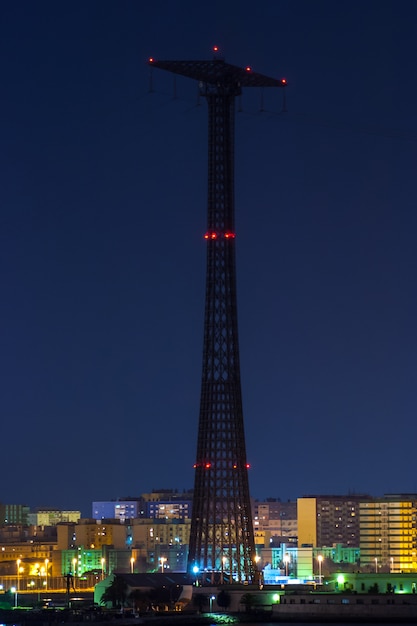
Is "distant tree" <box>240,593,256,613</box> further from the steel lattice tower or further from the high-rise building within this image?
the high-rise building

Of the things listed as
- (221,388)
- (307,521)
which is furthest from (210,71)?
(307,521)

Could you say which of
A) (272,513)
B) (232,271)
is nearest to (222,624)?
(232,271)

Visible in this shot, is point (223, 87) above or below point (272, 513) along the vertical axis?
above

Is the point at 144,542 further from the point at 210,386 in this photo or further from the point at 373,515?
the point at 210,386

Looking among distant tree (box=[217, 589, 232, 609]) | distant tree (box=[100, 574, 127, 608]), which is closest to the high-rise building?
distant tree (box=[100, 574, 127, 608])

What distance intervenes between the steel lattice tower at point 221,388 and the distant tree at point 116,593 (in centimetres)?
517

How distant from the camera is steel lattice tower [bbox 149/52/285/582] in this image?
245ft

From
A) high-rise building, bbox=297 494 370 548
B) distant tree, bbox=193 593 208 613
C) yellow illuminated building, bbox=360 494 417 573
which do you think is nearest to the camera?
distant tree, bbox=193 593 208 613

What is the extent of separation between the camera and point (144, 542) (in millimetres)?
142625

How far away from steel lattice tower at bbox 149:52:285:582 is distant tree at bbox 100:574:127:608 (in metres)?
5.17

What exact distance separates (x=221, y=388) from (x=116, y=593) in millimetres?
12272

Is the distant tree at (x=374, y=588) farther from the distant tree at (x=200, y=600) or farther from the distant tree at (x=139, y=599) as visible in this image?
the distant tree at (x=139, y=599)

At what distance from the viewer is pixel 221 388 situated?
74.8 metres

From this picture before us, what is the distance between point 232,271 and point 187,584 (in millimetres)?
14802
